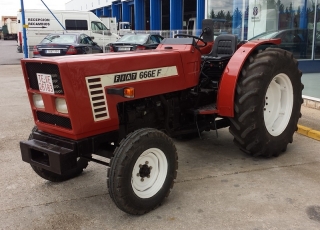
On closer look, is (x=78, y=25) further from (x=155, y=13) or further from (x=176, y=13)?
(x=155, y=13)

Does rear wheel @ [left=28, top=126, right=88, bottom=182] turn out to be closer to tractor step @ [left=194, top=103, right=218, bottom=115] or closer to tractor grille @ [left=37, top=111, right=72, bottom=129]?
tractor grille @ [left=37, top=111, right=72, bottom=129]

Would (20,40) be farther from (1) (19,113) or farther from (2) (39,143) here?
(2) (39,143)

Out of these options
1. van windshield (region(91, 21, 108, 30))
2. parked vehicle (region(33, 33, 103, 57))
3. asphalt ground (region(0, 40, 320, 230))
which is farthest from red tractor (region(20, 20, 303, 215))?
van windshield (region(91, 21, 108, 30))

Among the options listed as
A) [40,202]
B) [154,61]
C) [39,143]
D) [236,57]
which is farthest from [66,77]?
[236,57]

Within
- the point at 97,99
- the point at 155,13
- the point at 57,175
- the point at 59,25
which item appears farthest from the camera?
the point at 155,13

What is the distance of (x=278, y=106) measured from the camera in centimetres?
495

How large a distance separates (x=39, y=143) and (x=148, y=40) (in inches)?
469

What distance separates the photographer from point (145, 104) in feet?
12.5

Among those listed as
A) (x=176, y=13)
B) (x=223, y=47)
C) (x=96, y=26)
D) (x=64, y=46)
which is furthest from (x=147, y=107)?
(x=176, y=13)

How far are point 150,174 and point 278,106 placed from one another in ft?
7.74

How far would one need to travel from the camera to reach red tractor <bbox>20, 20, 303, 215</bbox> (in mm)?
3150

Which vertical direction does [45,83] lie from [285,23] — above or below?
below

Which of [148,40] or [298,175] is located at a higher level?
[148,40]

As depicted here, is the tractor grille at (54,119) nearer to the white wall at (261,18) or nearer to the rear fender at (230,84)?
the rear fender at (230,84)
